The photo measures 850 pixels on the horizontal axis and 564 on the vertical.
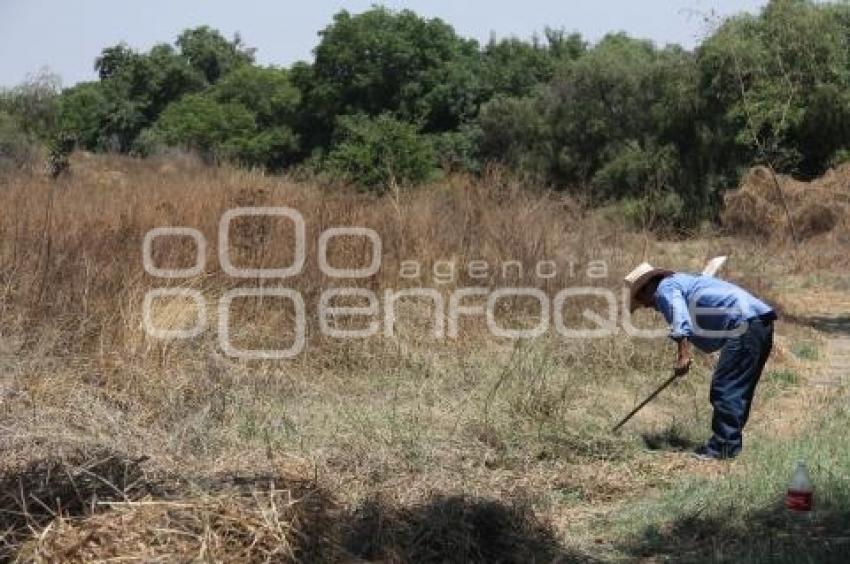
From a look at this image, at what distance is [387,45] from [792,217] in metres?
16.1

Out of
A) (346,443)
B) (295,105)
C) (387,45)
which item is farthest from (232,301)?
(295,105)

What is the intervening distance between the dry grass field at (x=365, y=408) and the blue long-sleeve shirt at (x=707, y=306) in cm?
78

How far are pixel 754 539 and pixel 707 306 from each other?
233cm

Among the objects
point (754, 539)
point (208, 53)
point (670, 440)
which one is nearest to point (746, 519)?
point (754, 539)

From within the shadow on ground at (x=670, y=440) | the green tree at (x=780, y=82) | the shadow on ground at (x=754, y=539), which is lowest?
the shadow on ground at (x=670, y=440)

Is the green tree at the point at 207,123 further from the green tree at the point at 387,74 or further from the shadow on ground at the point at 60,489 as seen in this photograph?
the shadow on ground at the point at 60,489

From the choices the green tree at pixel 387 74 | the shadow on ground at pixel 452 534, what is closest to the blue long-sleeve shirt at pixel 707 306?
the shadow on ground at pixel 452 534

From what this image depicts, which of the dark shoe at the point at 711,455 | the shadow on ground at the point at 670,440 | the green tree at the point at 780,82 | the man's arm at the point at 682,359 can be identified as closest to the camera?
the dark shoe at the point at 711,455

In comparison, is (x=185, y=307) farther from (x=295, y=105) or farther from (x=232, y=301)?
(x=295, y=105)

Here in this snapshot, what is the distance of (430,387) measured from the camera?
841cm

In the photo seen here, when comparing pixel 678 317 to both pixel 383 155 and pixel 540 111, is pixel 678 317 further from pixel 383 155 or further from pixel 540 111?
pixel 540 111

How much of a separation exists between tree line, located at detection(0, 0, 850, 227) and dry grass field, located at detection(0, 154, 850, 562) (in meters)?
1.76

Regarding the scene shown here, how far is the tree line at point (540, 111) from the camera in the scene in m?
22.0

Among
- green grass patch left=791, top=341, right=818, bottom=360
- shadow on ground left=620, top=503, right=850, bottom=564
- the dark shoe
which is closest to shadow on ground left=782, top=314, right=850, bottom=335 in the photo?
green grass patch left=791, top=341, right=818, bottom=360
